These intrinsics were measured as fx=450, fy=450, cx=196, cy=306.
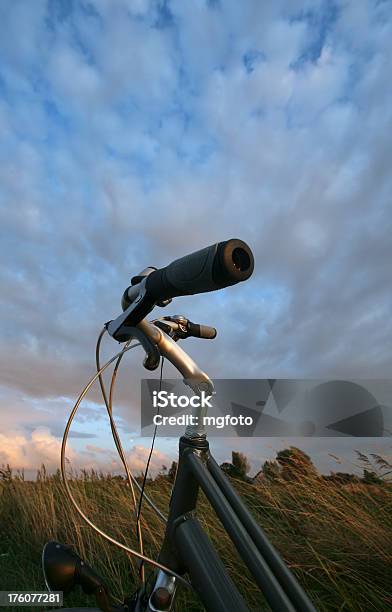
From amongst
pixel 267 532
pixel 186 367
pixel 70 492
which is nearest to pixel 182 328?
pixel 186 367

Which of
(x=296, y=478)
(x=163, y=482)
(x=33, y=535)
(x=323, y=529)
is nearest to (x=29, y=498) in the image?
(x=33, y=535)

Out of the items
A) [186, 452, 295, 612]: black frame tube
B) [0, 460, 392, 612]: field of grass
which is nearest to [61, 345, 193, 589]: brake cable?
[186, 452, 295, 612]: black frame tube

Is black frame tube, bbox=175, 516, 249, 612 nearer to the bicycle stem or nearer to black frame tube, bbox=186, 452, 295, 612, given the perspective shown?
black frame tube, bbox=186, 452, 295, 612

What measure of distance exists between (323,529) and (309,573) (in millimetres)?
415

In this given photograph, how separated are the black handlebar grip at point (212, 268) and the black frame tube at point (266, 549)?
2.10ft

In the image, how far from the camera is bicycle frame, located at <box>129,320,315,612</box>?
123cm

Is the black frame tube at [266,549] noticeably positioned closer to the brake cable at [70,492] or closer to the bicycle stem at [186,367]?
the bicycle stem at [186,367]

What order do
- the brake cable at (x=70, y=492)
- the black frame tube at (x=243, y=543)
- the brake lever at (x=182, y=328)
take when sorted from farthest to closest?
the brake lever at (x=182, y=328), the brake cable at (x=70, y=492), the black frame tube at (x=243, y=543)

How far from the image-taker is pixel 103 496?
18.3 ft

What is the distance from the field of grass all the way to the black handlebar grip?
226 centimetres

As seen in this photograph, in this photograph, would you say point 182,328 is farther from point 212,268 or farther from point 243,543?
point 243,543

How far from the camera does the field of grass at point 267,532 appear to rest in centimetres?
287

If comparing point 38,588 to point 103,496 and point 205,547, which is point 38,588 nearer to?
point 103,496

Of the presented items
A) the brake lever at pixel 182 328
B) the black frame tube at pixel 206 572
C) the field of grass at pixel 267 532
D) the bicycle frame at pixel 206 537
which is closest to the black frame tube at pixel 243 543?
the bicycle frame at pixel 206 537
